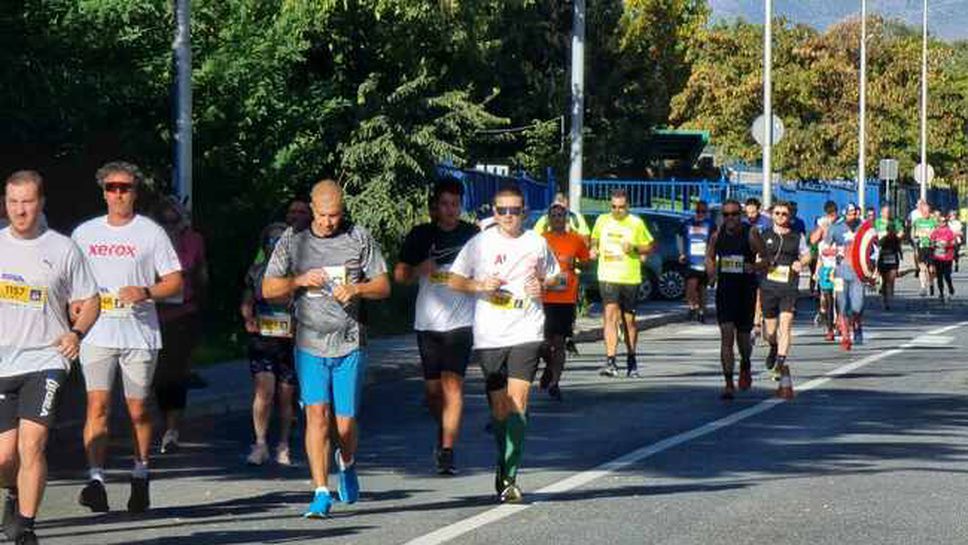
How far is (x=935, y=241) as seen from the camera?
125ft

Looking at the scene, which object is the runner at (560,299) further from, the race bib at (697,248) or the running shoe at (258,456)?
the race bib at (697,248)

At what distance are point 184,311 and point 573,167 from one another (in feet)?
54.5

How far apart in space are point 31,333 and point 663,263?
27.1 metres

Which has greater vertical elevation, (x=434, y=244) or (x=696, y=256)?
(x=434, y=244)

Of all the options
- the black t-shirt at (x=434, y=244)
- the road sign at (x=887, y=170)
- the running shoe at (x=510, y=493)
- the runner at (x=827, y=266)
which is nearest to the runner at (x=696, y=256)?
the runner at (x=827, y=266)

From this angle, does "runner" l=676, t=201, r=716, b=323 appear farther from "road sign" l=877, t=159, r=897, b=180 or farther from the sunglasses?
"road sign" l=877, t=159, r=897, b=180

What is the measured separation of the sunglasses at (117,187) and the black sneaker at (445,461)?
2.86m

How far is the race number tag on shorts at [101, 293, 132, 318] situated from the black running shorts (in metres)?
2.38

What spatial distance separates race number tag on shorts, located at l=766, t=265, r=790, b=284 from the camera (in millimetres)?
19969

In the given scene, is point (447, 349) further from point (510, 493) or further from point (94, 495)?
point (94, 495)

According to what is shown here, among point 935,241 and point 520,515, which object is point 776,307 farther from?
point 935,241

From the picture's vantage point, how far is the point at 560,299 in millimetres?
18484

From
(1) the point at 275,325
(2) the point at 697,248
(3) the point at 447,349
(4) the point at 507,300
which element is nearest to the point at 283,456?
(1) the point at 275,325

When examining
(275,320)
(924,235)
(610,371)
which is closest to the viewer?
(275,320)
